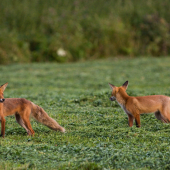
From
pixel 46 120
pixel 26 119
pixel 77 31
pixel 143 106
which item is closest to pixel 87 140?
pixel 46 120

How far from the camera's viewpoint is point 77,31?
2286 cm

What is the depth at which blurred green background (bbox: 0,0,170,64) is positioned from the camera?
21422 mm

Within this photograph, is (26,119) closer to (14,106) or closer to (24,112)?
(24,112)

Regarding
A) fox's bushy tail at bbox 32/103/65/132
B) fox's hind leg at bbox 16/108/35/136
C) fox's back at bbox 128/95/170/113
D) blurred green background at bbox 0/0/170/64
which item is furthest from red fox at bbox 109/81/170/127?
blurred green background at bbox 0/0/170/64

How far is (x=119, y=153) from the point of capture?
5.71m

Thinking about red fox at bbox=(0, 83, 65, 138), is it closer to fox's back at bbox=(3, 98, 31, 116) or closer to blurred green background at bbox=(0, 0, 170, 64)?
fox's back at bbox=(3, 98, 31, 116)

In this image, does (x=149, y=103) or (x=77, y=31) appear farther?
(x=77, y=31)

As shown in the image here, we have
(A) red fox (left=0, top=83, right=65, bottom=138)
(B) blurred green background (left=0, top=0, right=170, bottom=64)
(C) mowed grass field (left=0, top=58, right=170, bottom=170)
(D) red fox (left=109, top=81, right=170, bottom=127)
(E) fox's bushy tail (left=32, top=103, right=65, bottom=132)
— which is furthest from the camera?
(B) blurred green background (left=0, top=0, right=170, bottom=64)

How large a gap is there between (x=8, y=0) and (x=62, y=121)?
60.1 feet

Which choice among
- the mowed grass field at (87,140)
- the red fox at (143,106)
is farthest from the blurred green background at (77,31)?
the red fox at (143,106)

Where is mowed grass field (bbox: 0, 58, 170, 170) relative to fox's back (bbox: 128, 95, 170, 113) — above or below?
below

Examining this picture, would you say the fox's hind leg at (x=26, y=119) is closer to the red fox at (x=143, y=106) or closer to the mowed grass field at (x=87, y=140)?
the mowed grass field at (x=87, y=140)

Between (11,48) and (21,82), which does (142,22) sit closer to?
(11,48)

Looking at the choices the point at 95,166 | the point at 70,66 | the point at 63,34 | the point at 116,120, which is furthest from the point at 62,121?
the point at 63,34
